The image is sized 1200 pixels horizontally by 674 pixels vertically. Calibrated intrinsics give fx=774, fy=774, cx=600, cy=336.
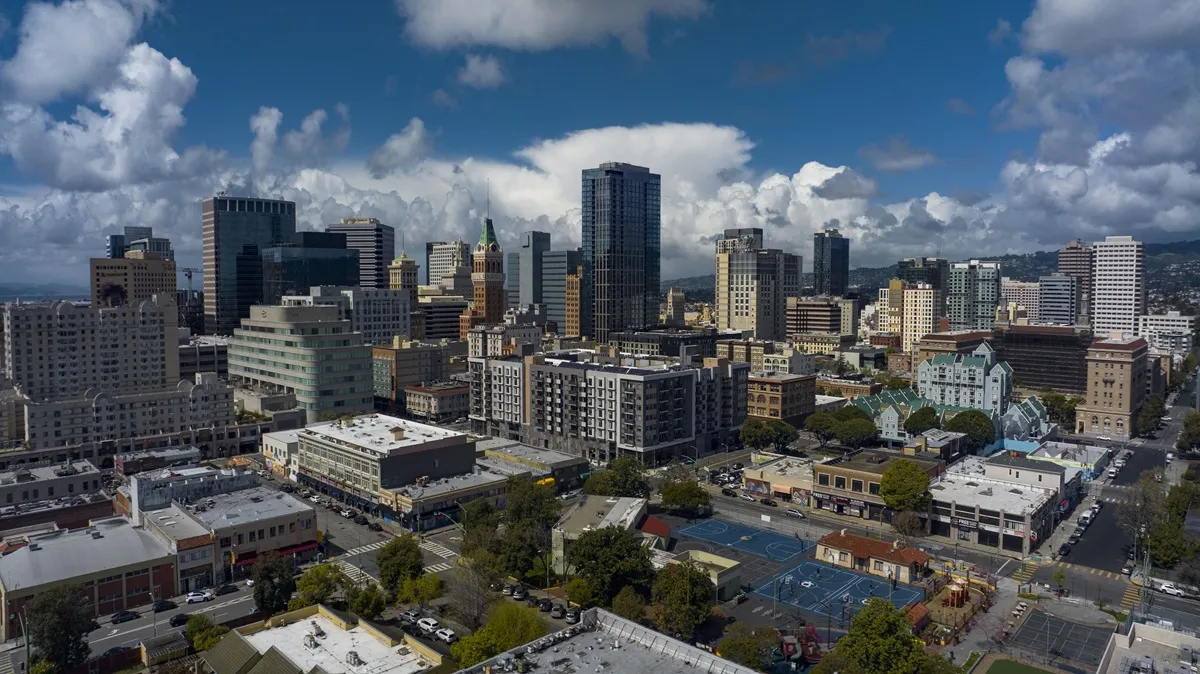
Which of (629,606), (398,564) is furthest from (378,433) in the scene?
(629,606)

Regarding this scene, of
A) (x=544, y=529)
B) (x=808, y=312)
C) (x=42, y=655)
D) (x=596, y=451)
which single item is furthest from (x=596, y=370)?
(x=808, y=312)

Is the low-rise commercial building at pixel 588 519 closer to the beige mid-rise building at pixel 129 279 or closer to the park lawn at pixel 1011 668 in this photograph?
the park lawn at pixel 1011 668

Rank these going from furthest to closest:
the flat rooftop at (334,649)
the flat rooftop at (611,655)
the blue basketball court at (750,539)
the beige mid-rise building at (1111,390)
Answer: the beige mid-rise building at (1111,390) < the blue basketball court at (750,539) < the flat rooftop at (334,649) < the flat rooftop at (611,655)

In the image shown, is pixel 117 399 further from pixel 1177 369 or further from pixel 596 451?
pixel 1177 369

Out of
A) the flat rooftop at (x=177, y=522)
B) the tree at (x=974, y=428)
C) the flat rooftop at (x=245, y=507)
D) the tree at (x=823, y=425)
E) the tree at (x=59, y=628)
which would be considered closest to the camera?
the tree at (x=59, y=628)

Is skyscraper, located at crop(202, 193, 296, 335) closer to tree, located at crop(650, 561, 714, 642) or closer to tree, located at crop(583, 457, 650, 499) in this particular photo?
tree, located at crop(583, 457, 650, 499)

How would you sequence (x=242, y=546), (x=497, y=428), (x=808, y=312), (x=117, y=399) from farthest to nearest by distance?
(x=808, y=312) < (x=497, y=428) < (x=117, y=399) < (x=242, y=546)

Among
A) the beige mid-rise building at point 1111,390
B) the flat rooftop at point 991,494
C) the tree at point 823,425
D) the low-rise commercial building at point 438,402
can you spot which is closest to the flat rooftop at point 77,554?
the low-rise commercial building at point 438,402
